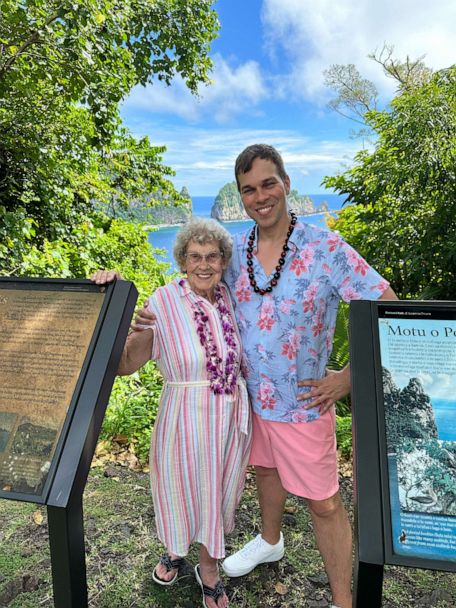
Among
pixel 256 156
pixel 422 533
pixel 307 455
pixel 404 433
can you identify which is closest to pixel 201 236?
pixel 256 156

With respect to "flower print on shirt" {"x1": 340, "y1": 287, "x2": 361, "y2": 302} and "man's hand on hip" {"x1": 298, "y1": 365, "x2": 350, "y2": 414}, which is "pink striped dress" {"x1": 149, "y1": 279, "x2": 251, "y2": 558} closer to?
"man's hand on hip" {"x1": 298, "y1": 365, "x2": 350, "y2": 414}

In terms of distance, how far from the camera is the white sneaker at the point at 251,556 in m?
2.58

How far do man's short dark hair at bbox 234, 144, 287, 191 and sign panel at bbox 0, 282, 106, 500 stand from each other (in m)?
0.82

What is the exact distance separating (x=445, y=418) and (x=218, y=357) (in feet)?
3.17

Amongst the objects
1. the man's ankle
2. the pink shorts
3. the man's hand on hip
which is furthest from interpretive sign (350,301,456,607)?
the man's ankle

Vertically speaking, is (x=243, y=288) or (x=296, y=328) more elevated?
(x=243, y=288)

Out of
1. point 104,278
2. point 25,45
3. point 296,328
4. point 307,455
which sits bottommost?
point 307,455

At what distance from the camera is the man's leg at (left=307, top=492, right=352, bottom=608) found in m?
2.12

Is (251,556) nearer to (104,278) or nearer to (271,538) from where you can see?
(271,538)

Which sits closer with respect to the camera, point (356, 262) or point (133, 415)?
point (356, 262)

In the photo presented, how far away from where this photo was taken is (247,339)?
83.1 inches

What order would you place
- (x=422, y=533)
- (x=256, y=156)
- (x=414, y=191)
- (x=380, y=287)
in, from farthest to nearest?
(x=414, y=191), (x=256, y=156), (x=380, y=287), (x=422, y=533)

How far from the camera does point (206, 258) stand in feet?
6.84

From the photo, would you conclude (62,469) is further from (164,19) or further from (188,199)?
(188,199)
